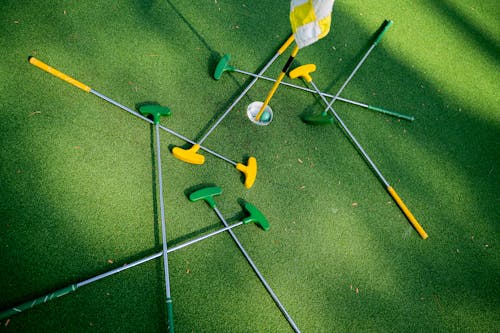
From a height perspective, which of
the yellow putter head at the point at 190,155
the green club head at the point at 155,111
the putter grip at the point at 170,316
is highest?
the green club head at the point at 155,111

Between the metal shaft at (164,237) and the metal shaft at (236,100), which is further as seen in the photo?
the metal shaft at (236,100)

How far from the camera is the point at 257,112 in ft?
8.59

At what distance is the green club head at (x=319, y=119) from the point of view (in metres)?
2.58

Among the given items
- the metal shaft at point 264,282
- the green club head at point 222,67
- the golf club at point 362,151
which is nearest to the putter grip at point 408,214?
the golf club at point 362,151

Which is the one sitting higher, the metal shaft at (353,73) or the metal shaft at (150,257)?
the metal shaft at (353,73)

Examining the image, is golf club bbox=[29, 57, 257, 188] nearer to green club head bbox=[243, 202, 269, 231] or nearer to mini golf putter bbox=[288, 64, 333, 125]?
green club head bbox=[243, 202, 269, 231]

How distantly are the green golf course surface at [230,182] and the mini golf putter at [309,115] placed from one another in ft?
0.30

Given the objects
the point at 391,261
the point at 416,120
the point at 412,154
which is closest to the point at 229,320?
the point at 391,261

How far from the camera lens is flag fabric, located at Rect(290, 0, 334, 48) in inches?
63.6

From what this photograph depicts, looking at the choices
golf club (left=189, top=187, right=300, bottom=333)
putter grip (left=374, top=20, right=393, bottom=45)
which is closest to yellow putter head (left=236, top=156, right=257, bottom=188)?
golf club (left=189, top=187, right=300, bottom=333)

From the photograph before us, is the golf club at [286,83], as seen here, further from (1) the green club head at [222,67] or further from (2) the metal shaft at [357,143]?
(2) the metal shaft at [357,143]

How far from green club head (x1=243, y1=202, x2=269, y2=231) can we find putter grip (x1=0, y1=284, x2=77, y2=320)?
1.06 m

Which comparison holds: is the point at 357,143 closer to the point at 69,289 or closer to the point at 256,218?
the point at 256,218

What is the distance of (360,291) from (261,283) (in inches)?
27.2
